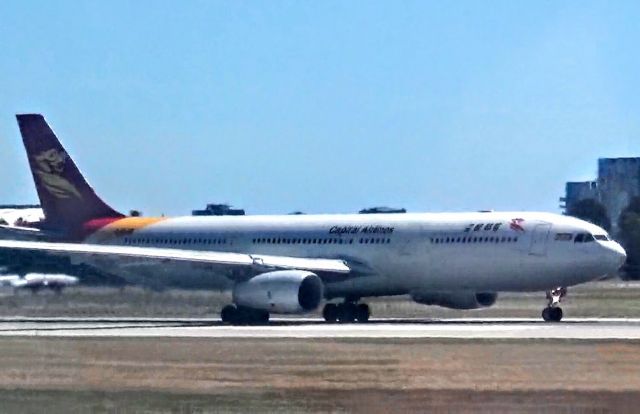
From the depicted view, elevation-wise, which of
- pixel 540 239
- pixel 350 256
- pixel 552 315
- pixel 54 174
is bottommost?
pixel 552 315

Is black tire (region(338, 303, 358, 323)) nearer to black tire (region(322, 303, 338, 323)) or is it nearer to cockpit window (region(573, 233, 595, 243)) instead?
black tire (region(322, 303, 338, 323))

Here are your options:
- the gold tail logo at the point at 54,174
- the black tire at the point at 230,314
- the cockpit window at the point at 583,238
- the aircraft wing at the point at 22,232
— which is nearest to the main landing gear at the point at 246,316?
the black tire at the point at 230,314

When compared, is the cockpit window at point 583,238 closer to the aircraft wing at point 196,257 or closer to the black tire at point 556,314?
the black tire at point 556,314

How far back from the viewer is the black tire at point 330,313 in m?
51.9

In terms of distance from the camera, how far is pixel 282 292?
48.5 m

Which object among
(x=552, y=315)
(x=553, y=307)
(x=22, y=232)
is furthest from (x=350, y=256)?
(x=22, y=232)

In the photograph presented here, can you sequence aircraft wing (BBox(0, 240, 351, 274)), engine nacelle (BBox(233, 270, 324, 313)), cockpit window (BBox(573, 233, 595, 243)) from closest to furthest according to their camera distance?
1. cockpit window (BBox(573, 233, 595, 243))
2. engine nacelle (BBox(233, 270, 324, 313))
3. aircraft wing (BBox(0, 240, 351, 274))

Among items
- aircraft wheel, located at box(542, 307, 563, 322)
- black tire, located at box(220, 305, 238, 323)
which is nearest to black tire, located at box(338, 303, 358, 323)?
black tire, located at box(220, 305, 238, 323)

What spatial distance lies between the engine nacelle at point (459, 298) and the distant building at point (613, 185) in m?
95.8

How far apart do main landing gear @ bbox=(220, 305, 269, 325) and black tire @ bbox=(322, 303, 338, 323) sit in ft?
10.0

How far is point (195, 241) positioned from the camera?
55594 mm

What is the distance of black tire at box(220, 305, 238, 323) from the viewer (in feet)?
164

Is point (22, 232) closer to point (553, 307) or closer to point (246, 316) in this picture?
point (246, 316)

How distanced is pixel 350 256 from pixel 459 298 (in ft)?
13.4
